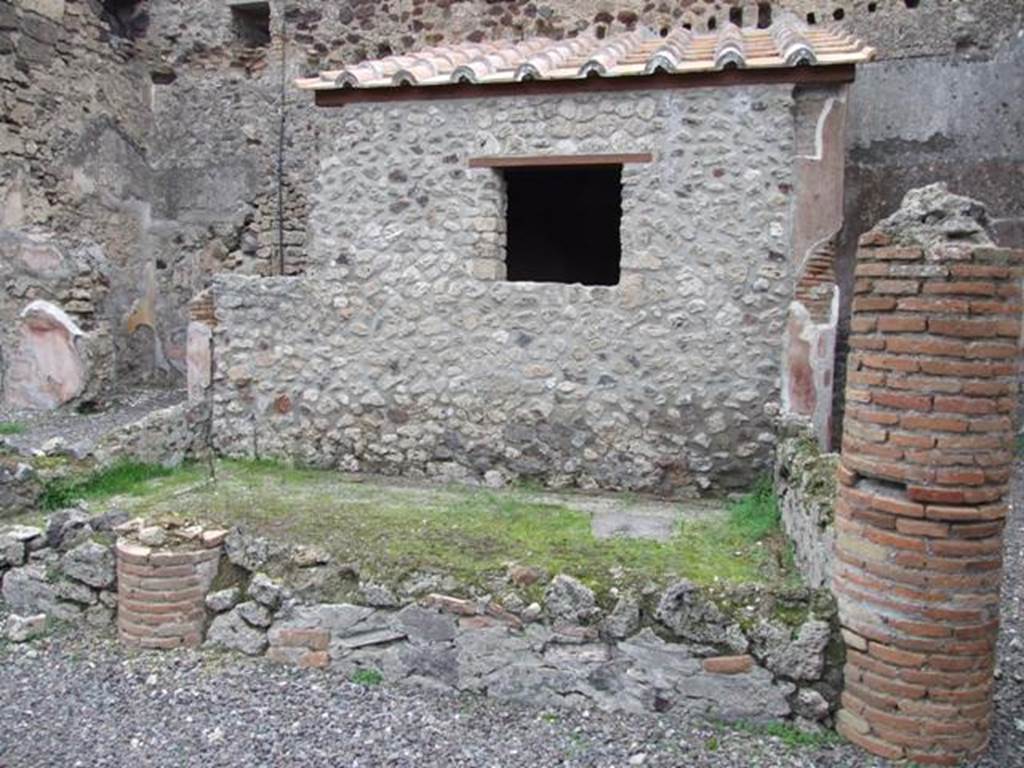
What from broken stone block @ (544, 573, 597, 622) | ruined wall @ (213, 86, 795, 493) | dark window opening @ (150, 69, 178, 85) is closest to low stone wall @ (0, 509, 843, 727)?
broken stone block @ (544, 573, 597, 622)

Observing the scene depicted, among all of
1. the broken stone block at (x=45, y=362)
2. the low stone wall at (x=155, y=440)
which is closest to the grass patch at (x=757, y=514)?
the low stone wall at (x=155, y=440)

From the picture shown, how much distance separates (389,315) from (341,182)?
110cm

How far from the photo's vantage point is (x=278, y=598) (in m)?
4.38

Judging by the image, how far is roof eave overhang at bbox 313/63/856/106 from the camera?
6.07m

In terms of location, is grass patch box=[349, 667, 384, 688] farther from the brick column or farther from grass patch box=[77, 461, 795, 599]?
the brick column

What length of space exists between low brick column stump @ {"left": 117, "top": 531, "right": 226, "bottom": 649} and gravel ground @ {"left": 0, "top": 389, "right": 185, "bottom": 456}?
3.50 m

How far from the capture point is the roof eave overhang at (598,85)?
239 inches

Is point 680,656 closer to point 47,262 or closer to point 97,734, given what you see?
point 97,734

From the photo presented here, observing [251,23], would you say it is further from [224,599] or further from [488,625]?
[488,625]

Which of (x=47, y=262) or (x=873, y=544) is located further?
(x=47, y=262)

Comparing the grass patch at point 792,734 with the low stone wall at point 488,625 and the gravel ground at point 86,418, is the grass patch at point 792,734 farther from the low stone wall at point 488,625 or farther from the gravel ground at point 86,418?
the gravel ground at point 86,418

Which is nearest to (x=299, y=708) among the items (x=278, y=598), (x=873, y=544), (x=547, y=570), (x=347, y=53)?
(x=278, y=598)

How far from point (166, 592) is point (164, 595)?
0.05ft

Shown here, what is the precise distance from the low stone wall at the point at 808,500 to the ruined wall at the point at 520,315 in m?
0.57
